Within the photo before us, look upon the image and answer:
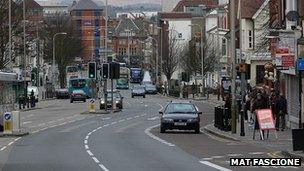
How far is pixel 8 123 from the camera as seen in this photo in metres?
39.0

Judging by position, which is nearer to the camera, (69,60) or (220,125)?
(220,125)

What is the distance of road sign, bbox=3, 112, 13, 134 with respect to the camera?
1529 inches

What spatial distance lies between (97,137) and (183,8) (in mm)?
152917

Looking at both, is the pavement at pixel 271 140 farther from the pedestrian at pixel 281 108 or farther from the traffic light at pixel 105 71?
the traffic light at pixel 105 71

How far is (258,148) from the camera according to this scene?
30.2 m

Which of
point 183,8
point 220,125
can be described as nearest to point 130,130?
point 220,125

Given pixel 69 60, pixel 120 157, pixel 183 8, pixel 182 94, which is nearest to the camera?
pixel 120 157

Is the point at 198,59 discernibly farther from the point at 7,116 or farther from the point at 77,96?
the point at 7,116

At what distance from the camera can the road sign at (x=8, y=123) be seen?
3884 cm

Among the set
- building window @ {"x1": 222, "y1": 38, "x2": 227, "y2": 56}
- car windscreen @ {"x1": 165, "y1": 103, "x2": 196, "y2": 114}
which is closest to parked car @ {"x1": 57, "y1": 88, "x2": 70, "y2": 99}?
building window @ {"x1": 222, "y1": 38, "x2": 227, "y2": 56}

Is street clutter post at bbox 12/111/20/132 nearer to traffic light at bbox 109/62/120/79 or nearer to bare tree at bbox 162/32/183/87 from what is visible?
traffic light at bbox 109/62/120/79

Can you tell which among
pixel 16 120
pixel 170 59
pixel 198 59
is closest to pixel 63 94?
pixel 198 59

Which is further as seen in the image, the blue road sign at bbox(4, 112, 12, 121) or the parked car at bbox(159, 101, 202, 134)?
the parked car at bbox(159, 101, 202, 134)

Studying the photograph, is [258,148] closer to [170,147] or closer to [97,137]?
[170,147]
